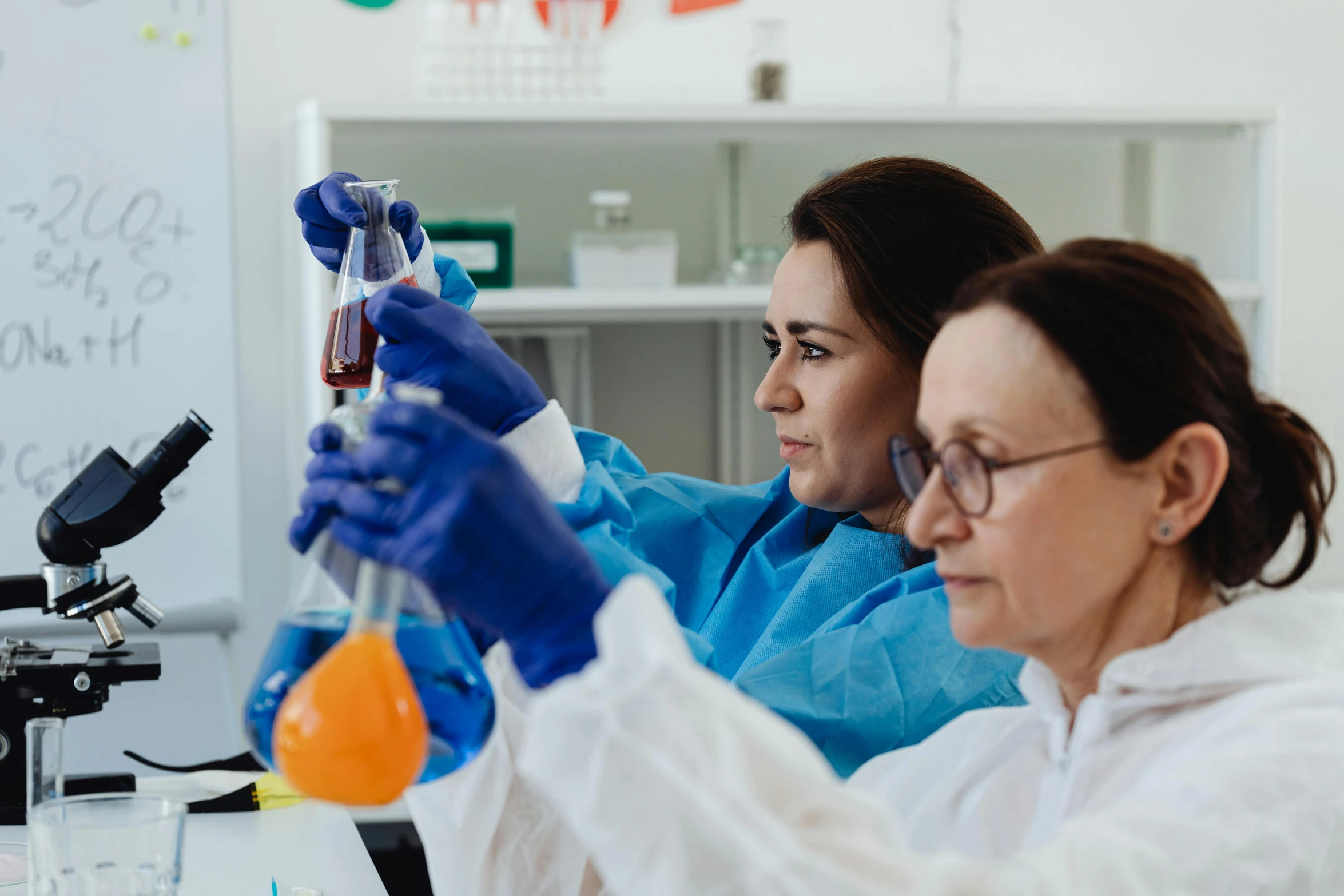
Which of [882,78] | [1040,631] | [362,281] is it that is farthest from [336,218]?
[882,78]

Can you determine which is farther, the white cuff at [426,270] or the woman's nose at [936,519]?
the white cuff at [426,270]

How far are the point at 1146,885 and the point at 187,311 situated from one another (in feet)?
7.05

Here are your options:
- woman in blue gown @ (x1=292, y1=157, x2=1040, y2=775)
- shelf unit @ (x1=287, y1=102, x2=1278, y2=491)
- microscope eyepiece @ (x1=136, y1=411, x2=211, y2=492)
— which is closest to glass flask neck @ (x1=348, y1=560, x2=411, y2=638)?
woman in blue gown @ (x1=292, y1=157, x2=1040, y2=775)

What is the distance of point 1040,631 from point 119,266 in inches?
81.0

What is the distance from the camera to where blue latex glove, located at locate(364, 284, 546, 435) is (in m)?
0.99

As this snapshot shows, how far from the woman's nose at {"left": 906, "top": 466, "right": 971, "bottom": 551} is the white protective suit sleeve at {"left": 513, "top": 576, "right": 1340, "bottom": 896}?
22cm

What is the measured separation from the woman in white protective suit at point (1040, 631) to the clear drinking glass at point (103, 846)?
316 millimetres

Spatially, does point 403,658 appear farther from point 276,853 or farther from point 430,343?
point 276,853

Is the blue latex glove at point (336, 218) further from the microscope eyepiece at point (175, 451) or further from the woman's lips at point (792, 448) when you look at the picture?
the woman's lips at point (792, 448)

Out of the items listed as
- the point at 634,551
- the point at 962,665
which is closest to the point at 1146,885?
the point at 962,665

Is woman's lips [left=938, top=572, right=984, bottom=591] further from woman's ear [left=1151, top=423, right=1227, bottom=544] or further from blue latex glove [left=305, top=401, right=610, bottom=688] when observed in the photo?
blue latex glove [left=305, top=401, right=610, bottom=688]

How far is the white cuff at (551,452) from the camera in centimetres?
113

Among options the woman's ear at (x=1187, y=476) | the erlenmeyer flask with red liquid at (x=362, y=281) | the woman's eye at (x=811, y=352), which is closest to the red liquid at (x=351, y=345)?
the erlenmeyer flask with red liquid at (x=362, y=281)

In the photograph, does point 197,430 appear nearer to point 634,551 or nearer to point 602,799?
point 634,551
